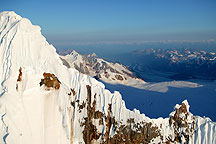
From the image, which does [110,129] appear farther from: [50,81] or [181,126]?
[181,126]

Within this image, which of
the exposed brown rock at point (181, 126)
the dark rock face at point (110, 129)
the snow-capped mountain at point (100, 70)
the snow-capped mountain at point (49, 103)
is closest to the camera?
the snow-capped mountain at point (49, 103)

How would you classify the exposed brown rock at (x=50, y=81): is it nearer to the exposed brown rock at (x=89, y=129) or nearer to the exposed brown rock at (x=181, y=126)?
the exposed brown rock at (x=89, y=129)

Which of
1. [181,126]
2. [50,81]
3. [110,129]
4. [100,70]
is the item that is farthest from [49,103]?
[100,70]

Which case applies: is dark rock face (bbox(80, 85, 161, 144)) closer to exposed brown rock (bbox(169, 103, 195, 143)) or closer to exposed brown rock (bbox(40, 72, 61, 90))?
exposed brown rock (bbox(169, 103, 195, 143))

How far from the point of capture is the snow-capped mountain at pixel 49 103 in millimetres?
15500

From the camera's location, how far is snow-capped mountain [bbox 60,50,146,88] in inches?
4134

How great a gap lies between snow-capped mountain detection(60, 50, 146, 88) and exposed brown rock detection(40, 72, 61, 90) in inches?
3179

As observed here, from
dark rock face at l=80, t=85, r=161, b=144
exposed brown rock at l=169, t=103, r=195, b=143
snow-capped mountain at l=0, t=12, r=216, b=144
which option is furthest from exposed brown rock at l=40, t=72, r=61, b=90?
exposed brown rock at l=169, t=103, r=195, b=143

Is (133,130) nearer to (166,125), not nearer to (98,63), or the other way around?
(166,125)

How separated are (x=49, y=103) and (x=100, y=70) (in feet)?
374

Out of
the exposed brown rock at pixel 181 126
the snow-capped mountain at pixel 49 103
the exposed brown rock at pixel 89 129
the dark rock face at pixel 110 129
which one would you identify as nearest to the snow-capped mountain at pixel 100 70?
the exposed brown rock at pixel 181 126

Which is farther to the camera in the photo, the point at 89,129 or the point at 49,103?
the point at 89,129

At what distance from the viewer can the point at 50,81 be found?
17.4 meters

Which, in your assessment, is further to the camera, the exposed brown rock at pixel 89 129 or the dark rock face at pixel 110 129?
the dark rock face at pixel 110 129
